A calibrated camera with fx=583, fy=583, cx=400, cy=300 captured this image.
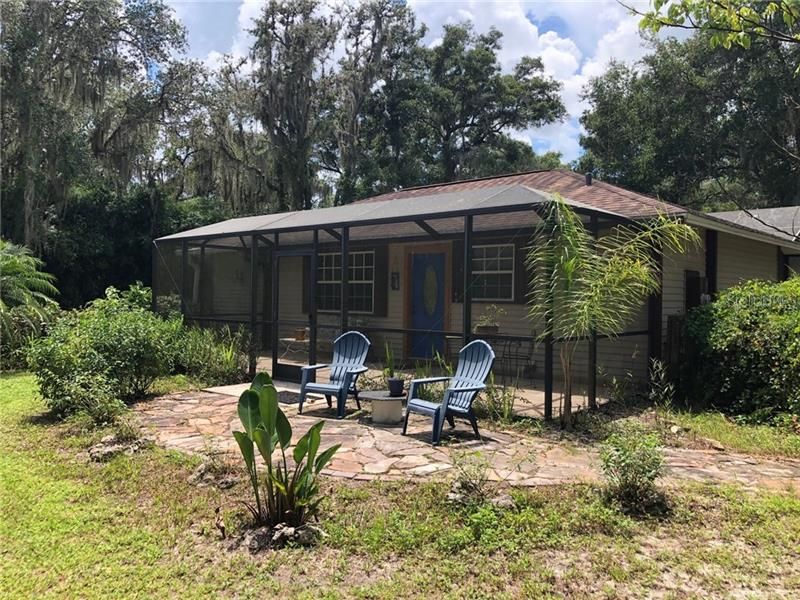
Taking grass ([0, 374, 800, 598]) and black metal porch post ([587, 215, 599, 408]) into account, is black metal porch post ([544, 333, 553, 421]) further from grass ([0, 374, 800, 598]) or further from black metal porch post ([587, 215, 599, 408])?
grass ([0, 374, 800, 598])

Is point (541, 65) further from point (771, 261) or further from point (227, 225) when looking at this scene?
point (227, 225)

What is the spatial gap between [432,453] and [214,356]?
16.9ft

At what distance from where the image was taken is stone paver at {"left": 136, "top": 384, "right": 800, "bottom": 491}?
437 cm

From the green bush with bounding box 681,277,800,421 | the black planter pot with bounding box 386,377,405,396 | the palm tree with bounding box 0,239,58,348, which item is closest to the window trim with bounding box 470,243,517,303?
the green bush with bounding box 681,277,800,421

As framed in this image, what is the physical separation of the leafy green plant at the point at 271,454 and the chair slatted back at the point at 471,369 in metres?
2.27

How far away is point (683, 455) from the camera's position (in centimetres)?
499

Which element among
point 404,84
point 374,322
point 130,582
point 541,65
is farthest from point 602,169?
point 130,582

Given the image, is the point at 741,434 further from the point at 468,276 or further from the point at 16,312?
the point at 16,312

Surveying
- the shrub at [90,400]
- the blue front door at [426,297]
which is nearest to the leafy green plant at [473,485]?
the shrub at [90,400]

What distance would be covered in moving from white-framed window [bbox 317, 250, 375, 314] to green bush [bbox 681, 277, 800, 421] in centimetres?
597

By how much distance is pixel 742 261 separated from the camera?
33.9 feet

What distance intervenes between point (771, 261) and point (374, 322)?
7911mm

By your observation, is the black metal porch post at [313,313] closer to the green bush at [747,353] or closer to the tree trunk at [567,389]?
the tree trunk at [567,389]

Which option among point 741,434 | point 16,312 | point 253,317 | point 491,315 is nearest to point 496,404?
point 741,434
